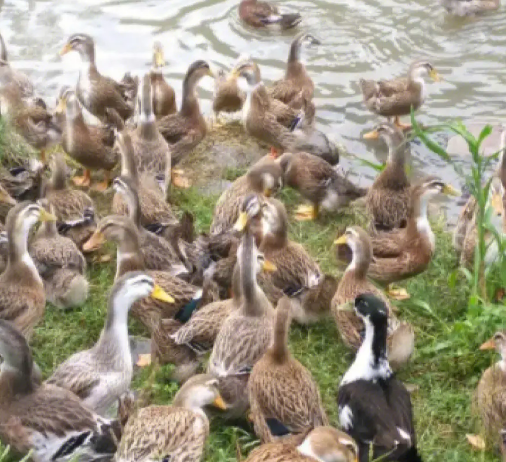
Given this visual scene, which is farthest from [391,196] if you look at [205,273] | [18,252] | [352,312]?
[18,252]

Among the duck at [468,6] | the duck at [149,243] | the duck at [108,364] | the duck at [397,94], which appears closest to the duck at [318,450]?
the duck at [108,364]

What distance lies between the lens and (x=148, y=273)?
6180 mm

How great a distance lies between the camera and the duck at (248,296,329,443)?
16.6 feet

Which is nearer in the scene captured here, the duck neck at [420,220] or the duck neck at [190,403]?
the duck neck at [190,403]

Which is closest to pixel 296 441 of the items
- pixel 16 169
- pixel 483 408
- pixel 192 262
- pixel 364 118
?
pixel 483 408

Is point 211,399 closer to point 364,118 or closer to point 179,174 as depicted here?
point 179,174

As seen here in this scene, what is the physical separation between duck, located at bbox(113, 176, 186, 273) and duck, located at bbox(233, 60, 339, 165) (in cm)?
198

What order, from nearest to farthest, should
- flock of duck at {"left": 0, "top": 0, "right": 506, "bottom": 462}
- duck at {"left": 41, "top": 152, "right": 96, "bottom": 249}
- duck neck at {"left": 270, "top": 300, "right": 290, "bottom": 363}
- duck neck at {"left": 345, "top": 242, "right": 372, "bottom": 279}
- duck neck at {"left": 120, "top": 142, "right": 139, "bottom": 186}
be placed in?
flock of duck at {"left": 0, "top": 0, "right": 506, "bottom": 462} → duck neck at {"left": 270, "top": 300, "right": 290, "bottom": 363} → duck neck at {"left": 345, "top": 242, "right": 372, "bottom": 279} → duck at {"left": 41, "top": 152, "right": 96, "bottom": 249} → duck neck at {"left": 120, "top": 142, "right": 139, "bottom": 186}

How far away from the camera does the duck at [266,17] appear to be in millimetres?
11016

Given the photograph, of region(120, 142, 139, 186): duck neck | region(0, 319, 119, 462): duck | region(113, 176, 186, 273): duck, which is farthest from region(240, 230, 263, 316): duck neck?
region(120, 142, 139, 186): duck neck

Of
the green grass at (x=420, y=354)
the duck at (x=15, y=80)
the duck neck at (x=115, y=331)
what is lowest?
the green grass at (x=420, y=354)

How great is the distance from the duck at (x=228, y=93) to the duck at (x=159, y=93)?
0.48m

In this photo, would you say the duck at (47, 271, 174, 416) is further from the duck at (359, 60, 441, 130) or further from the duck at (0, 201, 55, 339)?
the duck at (359, 60, 441, 130)

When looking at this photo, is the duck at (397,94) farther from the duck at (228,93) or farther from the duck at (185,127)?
the duck at (185,127)
